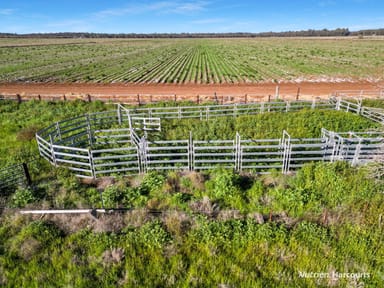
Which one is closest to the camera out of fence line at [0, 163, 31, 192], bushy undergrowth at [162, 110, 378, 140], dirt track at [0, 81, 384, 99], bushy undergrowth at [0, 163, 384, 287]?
bushy undergrowth at [0, 163, 384, 287]

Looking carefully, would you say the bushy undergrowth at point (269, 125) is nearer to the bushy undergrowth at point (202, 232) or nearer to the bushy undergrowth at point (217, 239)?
the bushy undergrowth at point (202, 232)

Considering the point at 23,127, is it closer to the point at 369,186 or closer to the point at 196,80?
the point at 369,186

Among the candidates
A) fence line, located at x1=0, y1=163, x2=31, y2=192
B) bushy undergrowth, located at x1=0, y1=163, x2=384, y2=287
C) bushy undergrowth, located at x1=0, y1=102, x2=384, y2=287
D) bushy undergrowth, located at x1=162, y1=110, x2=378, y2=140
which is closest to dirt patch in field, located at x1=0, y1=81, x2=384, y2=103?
bushy undergrowth, located at x1=162, y1=110, x2=378, y2=140

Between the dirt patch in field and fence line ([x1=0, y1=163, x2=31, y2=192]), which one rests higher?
the dirt patch in field

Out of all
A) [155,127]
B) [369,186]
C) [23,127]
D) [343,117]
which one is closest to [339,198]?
[369,186]

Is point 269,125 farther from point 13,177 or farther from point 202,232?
point 13,177

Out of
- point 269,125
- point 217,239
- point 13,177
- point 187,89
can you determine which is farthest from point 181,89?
point 217,239

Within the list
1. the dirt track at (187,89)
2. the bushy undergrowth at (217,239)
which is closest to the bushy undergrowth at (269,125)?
the bushy undergrowth at (217,239)

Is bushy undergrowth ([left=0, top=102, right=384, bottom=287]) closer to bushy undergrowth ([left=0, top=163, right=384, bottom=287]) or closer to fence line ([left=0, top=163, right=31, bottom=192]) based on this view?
bushy undergrowth ([left=0, top=163, right=384, bottom=287])
